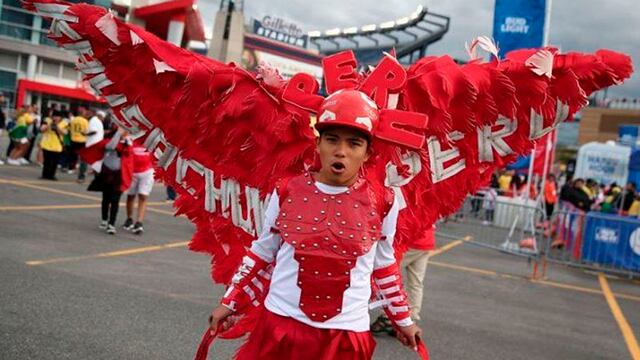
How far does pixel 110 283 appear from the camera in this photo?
5.35m

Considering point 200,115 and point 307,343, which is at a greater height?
point 200,115

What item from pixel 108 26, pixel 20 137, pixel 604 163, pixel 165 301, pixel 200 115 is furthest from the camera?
pixel 604 163

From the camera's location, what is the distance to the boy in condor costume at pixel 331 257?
2.24 metres

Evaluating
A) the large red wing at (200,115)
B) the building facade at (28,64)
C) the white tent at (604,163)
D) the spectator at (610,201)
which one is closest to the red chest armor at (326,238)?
the large red wing at (200,115)

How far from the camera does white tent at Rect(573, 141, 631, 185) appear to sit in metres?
23.6

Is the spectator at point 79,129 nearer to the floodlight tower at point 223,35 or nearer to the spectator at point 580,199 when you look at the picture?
the floodlight tower at point 223,35

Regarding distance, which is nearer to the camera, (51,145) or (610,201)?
(51,145)

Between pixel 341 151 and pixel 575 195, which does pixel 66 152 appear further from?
pixel 341 151

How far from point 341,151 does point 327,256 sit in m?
0.40

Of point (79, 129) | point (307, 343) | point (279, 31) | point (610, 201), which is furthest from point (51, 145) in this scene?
point (279, 31)

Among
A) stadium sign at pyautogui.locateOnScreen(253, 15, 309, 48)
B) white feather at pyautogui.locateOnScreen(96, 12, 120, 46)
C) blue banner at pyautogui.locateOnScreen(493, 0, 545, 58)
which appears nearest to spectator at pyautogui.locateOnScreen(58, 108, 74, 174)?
blue banner at pyautogui.locateOnScreen(493, 0, 545, 58)

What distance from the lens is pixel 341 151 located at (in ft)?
7.27

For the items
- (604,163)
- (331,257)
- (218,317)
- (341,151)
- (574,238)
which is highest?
(604,163)

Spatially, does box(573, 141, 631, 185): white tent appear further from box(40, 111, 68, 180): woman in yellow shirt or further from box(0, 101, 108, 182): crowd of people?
box(40, 111, 68, 180): woman in yellow shirt
